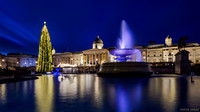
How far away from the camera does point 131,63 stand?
20000 millimetres

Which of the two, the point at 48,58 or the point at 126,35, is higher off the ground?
the point at 126,35

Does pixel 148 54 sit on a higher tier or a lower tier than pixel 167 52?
lower

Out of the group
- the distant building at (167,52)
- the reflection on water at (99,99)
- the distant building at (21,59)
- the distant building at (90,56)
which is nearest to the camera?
the reflection on water at (99,99)

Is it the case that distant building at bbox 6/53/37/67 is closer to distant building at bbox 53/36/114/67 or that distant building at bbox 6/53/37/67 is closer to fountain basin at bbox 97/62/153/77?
distant building at bbox 53/36/114/67

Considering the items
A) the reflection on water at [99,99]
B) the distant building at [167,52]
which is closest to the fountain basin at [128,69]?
the reflection on water at [99,99]

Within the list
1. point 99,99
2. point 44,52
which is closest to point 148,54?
point 44,52

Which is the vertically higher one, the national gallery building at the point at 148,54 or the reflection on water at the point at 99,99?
the national gallery building at the point at 148,54

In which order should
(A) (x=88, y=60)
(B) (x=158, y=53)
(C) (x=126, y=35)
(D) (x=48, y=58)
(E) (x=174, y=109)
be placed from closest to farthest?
(E) (x=174, y=109) → (C) (x=126, y=35) → (D) (x=48, y=58) → (B) (x=158, y=53) → (A) (x=88, y=60)

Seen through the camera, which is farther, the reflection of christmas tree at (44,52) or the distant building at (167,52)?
the distant building at (167,52)

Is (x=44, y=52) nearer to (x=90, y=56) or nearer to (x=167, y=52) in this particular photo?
(x=167, y=52)

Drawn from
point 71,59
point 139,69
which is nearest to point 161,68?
point 139,69

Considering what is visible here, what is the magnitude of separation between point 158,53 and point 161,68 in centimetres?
3559

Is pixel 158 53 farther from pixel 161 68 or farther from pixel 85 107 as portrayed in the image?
pixel 85 107

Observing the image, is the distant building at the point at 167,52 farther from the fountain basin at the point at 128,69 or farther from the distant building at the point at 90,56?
the fountain basin at the point at 128,69
